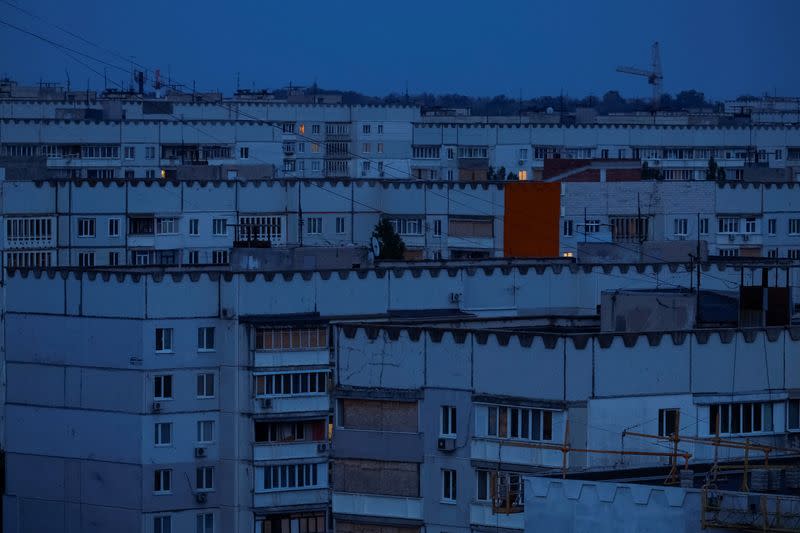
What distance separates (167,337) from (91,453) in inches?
80.2

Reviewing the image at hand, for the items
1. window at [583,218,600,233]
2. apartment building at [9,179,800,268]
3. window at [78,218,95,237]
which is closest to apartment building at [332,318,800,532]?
apartment building at [9,179,800,268]

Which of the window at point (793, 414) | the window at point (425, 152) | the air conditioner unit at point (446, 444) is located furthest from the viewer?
the window at point (425, 152)

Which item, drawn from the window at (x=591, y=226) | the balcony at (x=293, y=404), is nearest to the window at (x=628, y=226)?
the window at (x=591, y=226)

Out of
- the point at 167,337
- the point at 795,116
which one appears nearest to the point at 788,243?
Answer: the point at 167,337

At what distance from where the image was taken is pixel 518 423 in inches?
821

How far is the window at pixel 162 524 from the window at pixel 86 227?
15.9 m

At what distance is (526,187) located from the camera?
145 ft

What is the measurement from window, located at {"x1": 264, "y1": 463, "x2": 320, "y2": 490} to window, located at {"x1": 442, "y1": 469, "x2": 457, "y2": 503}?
384 inches

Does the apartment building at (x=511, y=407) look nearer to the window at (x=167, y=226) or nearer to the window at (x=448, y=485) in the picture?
the window at (x=448, y=485)

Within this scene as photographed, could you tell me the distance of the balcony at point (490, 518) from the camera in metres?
20.3

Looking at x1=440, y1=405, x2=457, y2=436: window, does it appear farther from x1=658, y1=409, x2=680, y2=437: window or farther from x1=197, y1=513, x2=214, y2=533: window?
x1=197, y1=513, x2=214, y2=533: window

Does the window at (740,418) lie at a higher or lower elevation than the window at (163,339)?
lower

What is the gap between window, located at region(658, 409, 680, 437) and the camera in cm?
2048

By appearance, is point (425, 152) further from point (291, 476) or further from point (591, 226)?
point (291, 476)
